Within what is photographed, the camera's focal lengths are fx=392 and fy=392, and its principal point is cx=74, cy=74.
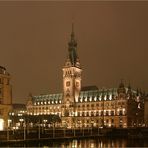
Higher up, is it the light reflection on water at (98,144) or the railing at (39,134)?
the railing at (39,134)

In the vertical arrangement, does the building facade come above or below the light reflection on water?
above

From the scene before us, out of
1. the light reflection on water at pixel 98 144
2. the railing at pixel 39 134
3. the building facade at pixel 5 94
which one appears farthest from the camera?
the building facade at pixel 5 94

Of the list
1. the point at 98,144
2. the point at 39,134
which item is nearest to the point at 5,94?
the point at 39,134

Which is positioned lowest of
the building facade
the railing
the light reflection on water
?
the light reflection on water

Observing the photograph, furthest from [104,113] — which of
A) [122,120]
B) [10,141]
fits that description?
[10,141]

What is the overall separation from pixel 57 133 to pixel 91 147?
3288 centimetres

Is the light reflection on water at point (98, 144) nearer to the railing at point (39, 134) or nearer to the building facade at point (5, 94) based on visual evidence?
the railing at point (39, 134)

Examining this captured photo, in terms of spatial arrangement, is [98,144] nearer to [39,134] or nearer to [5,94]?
[39,134]

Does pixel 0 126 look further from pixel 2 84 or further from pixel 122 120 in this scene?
pixel 122 120

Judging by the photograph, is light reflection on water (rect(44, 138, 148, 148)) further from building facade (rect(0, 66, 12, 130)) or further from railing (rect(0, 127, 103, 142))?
building facade (rect(0, 66, 12, 130))

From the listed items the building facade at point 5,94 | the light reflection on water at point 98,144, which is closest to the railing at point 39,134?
the light reflection on water at point 98,144

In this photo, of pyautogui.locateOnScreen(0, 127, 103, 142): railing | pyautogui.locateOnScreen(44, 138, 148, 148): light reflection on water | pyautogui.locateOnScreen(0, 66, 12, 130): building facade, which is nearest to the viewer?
pyautogui.locateOnScreen(44, 138, 148, 148): light reflection on water

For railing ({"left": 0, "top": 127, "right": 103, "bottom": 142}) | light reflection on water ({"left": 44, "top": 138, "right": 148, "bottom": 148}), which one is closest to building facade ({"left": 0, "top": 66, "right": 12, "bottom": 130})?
railing ({"left": 0, "top": 127, "right": 103, "bottom": 142})

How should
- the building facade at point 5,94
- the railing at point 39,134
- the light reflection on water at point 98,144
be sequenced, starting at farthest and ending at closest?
the building facade at point 5,94 < the railing at point 39,134 < the light reflection on water at point 98,144
